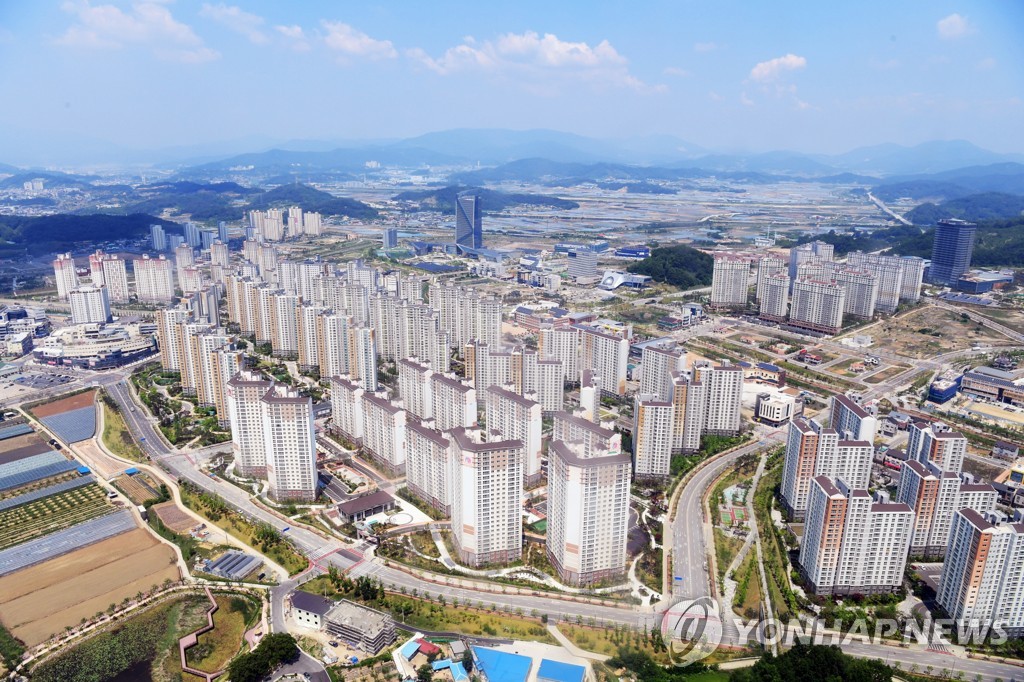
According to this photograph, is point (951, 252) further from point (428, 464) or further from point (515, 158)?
point (515, 158)

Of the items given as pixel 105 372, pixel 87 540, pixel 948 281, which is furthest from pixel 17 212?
pixel 948 281

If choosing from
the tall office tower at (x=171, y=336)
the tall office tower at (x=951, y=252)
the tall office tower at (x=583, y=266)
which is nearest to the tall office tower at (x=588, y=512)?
the tall office tower at (x=171, y=336)

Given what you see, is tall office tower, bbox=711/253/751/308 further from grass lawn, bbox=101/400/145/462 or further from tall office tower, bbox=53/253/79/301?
tall office tower, bbox=53/253/79/301

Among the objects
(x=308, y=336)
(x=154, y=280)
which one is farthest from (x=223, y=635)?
(x=154, y=280)

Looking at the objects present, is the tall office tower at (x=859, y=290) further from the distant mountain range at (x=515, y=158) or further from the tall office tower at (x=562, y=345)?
the distant mountain range at (x=515, y=158)

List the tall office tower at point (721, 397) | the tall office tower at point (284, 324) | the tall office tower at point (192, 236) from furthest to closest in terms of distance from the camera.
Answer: the tall office tower at point (192, 236)
the tall office tower at point (284, 324)
the tall office tower at point (721, 397)

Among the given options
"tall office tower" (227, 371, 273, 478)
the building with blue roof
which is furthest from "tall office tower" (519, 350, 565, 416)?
the building with blue roof

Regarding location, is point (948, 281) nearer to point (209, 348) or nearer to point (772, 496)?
point (772, 496)

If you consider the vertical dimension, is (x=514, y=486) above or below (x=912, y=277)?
below
